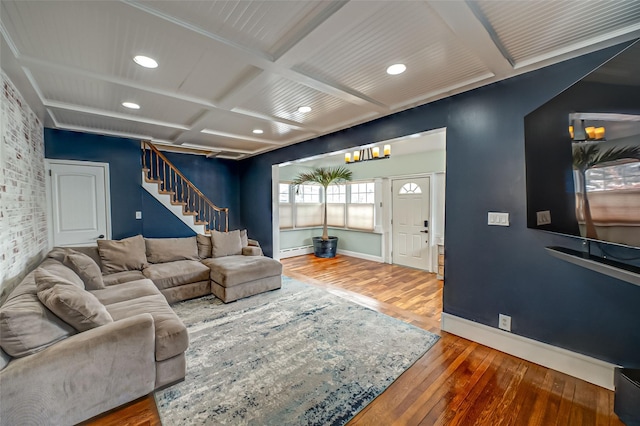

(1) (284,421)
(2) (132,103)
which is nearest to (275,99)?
(2) (132,103)

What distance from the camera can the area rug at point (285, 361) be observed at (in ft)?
5.64

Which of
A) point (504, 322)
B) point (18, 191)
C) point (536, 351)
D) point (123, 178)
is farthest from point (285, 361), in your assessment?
point (123, 178)

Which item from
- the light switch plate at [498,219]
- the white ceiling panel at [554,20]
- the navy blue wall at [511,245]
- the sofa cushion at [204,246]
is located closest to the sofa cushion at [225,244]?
the sofa cushion at [204,246]

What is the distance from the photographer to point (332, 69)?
7.34 feet

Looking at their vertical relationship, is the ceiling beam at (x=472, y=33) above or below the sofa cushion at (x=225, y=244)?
above

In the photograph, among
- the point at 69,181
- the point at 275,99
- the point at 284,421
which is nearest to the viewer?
the point at 284,421

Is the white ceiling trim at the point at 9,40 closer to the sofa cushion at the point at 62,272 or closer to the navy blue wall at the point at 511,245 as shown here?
the sofa cushion at the point at 62,272

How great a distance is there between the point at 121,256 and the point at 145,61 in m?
2.69

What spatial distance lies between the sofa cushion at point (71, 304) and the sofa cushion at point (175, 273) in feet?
5.16

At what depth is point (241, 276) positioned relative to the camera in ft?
11.9

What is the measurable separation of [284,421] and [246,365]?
0.70 meters

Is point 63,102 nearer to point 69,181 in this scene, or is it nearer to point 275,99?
point 69,181

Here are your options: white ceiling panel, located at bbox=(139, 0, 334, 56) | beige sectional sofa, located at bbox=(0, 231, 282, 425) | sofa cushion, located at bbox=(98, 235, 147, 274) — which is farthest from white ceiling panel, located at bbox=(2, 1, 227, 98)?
sofa cushion, located at bbox=(98, 235, 147, 274)

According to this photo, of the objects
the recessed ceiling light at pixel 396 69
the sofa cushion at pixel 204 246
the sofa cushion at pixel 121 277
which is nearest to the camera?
the recessed ceiling light at pixel 396 69
